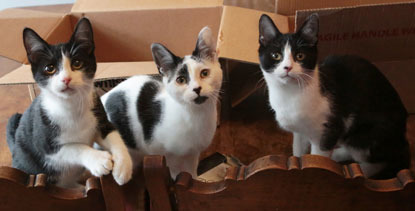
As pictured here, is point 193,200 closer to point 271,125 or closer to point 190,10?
point 271,125

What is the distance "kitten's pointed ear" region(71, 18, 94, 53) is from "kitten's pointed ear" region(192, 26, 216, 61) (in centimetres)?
26

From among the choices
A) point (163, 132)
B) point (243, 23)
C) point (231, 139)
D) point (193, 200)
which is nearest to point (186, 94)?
point (163, 132)

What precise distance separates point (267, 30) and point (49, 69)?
1.78ft

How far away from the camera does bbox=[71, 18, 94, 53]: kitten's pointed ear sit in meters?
0.75

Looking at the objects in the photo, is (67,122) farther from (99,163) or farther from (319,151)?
(319,151)

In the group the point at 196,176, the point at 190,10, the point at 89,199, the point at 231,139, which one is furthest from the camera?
the point at 190,10

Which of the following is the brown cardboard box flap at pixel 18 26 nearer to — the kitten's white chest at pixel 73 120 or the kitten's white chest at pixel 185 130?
the kitten's white chest at pixel 73 120

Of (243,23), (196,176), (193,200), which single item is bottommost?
(196,176)

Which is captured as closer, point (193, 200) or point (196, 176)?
point (193, 200)

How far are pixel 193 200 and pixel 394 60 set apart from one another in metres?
0.92

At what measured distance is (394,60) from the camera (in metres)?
1.17

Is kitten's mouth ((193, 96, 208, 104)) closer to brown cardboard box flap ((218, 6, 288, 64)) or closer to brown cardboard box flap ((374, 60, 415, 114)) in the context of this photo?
brown cardboard box flap ((218, 6, 288, 64))

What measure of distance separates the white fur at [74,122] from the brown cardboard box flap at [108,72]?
0.30 m

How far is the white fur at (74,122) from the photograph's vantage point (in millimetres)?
716
